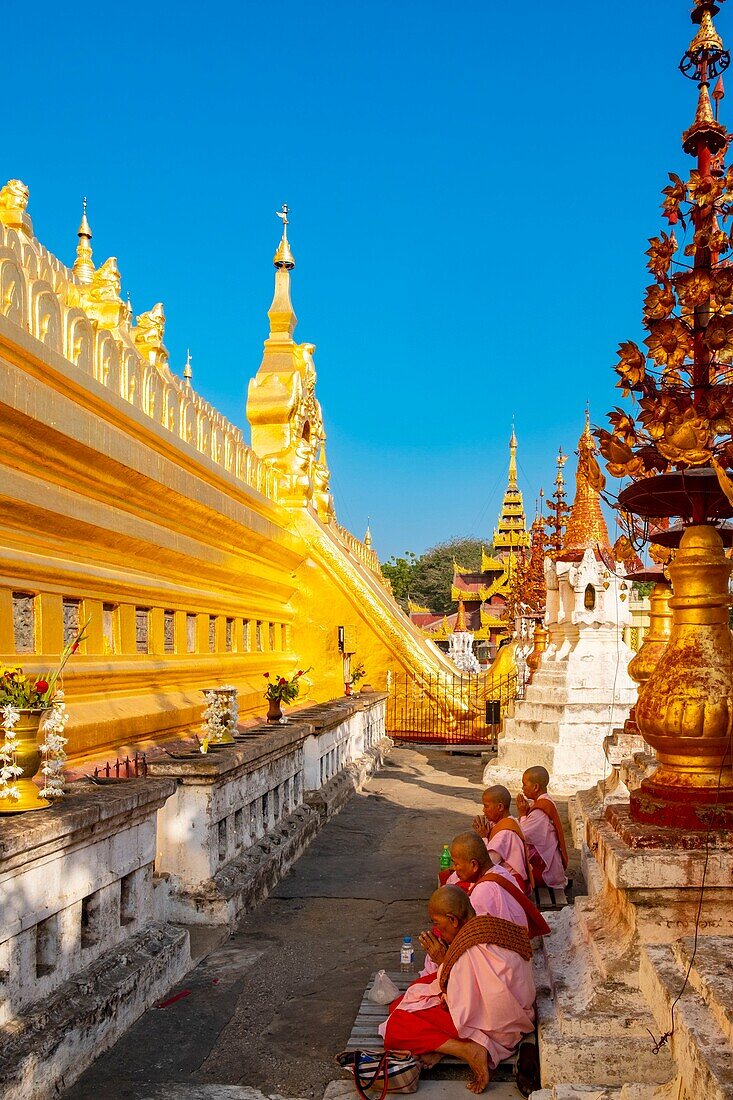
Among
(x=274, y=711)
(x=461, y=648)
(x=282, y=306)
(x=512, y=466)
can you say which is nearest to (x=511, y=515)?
(x=512, y=466)

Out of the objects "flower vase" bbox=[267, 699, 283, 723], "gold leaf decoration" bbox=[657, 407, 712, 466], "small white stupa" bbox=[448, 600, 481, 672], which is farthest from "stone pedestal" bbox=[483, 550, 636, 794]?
"small white stupa" bbox=[448, 600, 481, 672]

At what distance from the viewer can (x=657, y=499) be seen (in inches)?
177

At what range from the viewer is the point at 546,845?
24.3 feet

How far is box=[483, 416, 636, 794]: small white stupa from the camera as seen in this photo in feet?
42.9

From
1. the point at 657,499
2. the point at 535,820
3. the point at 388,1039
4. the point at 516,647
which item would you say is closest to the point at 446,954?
the point at 388,1039

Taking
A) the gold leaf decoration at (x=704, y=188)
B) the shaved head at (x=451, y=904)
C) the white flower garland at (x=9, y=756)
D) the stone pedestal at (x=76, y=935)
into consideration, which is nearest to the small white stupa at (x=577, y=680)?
the gold leaf decoration at (x=704, y=188)

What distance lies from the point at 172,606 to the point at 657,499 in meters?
7.78

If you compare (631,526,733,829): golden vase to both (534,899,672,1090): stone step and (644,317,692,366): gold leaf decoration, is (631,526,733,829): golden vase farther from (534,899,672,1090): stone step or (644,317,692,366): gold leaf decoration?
(644,317,692,366): gold leaf decoration

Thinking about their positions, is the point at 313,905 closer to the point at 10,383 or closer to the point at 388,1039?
the point at 388,1039

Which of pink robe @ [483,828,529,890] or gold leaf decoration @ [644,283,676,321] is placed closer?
gold leaf decoration @ [644,283,676,321]

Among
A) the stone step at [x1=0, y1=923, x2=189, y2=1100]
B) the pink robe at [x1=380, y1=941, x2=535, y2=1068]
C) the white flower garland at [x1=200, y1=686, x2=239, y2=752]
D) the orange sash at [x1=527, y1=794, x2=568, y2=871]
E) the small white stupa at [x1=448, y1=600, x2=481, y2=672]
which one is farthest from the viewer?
the small white stupa at [x1=448, y1=600, x2=481, y2=672]

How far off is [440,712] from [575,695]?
5.44 m

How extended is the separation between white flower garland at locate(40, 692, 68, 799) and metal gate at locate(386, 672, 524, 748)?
14353 mm

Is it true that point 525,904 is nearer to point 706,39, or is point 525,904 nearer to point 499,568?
point 706,39
